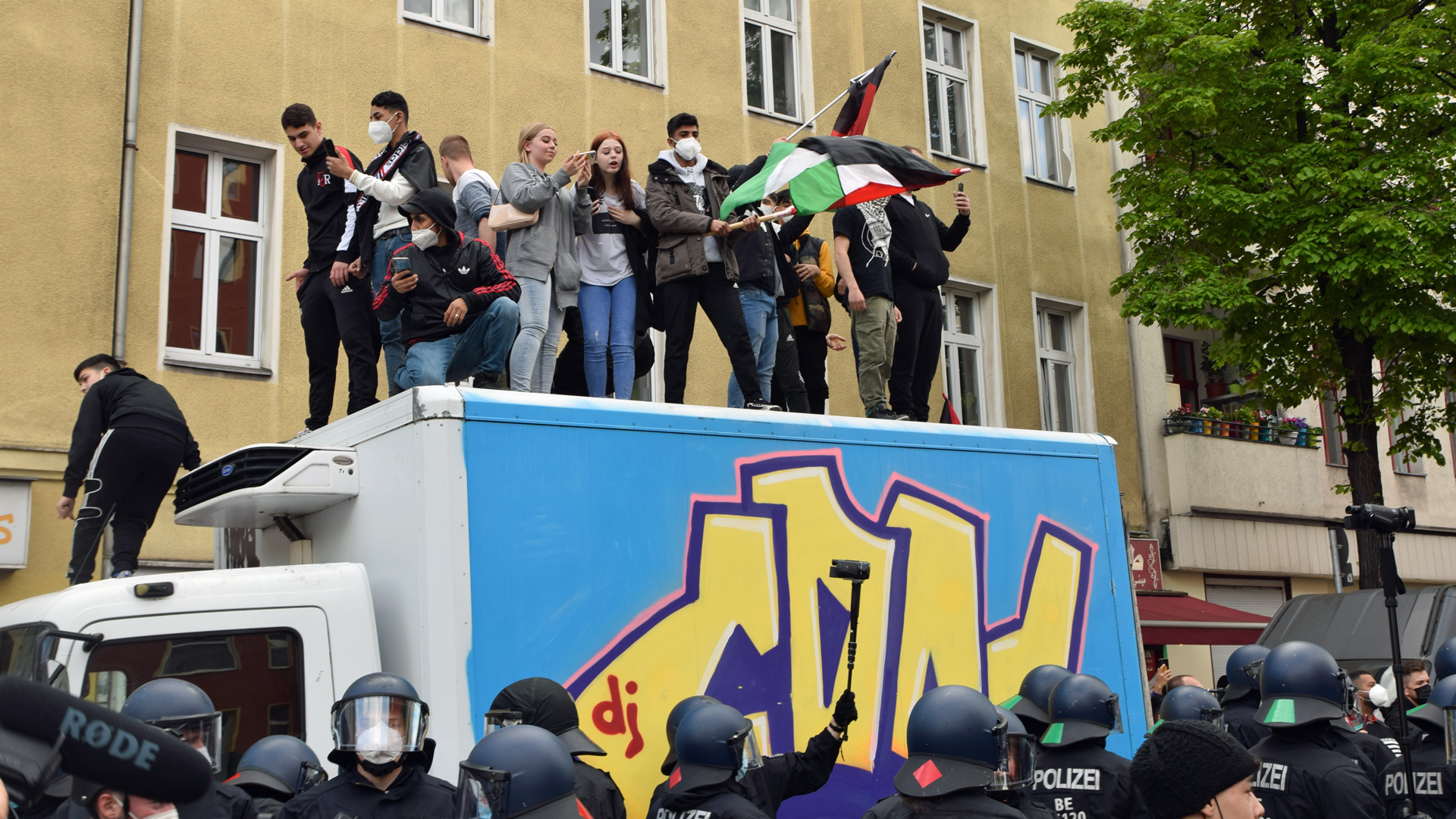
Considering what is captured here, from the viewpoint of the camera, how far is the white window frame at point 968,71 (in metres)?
18.2

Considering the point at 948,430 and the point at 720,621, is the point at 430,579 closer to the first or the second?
the point at 720,621

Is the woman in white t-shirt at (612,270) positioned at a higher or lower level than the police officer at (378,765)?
higher

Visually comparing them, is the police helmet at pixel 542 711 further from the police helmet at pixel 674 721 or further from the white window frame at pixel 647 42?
the white window frame at pixel 647 42

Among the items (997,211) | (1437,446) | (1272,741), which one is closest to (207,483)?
(1272,741)

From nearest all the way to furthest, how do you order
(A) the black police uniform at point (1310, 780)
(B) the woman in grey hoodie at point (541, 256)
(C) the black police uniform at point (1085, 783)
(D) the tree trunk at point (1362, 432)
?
(A) the black police uniform at point (1310, 780), (C) the black police uniform at point (1085, 783), (B) the woman in grey hoodie at point (541, 256), (D) the tree trunk at point (1362, 432)

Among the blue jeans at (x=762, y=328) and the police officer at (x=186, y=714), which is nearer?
the police officer at (x=186, y=714)

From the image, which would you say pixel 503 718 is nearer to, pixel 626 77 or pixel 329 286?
pixel 329 286

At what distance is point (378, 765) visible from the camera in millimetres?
4184

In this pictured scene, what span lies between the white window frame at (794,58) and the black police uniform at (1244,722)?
985cm

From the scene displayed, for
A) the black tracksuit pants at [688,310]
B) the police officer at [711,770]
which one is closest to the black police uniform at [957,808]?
the police officer at [711,770]

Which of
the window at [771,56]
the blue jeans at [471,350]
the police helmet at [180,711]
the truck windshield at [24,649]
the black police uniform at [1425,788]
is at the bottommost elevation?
the black police uniform at [1425,788]

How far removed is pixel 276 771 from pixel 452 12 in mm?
10507

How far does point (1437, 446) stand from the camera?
57.2 ft

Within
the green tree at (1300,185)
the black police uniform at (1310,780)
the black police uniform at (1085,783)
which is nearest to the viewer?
the black police uniform at (1310,780)
